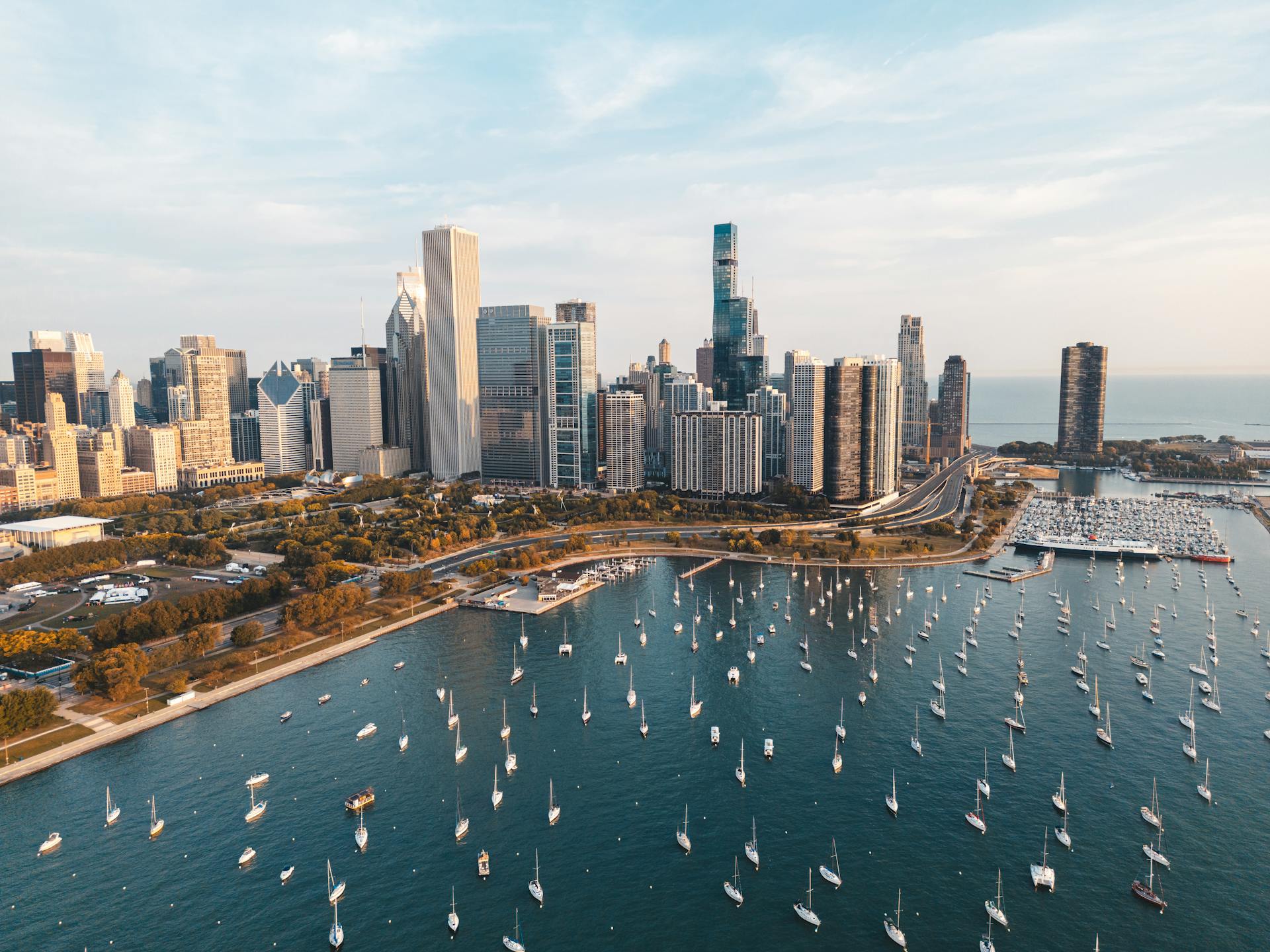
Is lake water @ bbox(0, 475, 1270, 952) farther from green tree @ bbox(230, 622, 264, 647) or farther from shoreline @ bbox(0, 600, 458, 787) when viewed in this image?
green tree @ bbox(230, 622, 264, 647)

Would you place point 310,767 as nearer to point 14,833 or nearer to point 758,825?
point 14,833

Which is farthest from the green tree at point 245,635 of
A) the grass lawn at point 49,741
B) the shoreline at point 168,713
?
the grass lawn at point 49,741

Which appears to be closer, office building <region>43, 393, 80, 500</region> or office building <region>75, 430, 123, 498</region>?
office building <region>43, 393, 80, 500</region>

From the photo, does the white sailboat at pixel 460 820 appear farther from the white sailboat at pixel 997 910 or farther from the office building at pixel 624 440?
the office building at pixel 624 440

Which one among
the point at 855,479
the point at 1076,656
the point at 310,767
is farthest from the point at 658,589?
the point at 855,479

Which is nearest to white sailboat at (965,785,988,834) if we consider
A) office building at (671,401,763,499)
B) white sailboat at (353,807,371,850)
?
white sailboat at (353,807,371,850)

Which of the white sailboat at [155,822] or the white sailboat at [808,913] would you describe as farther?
the white sailboat at [155,822]

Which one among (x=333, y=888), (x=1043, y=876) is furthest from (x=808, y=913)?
(x=333, y=888)
